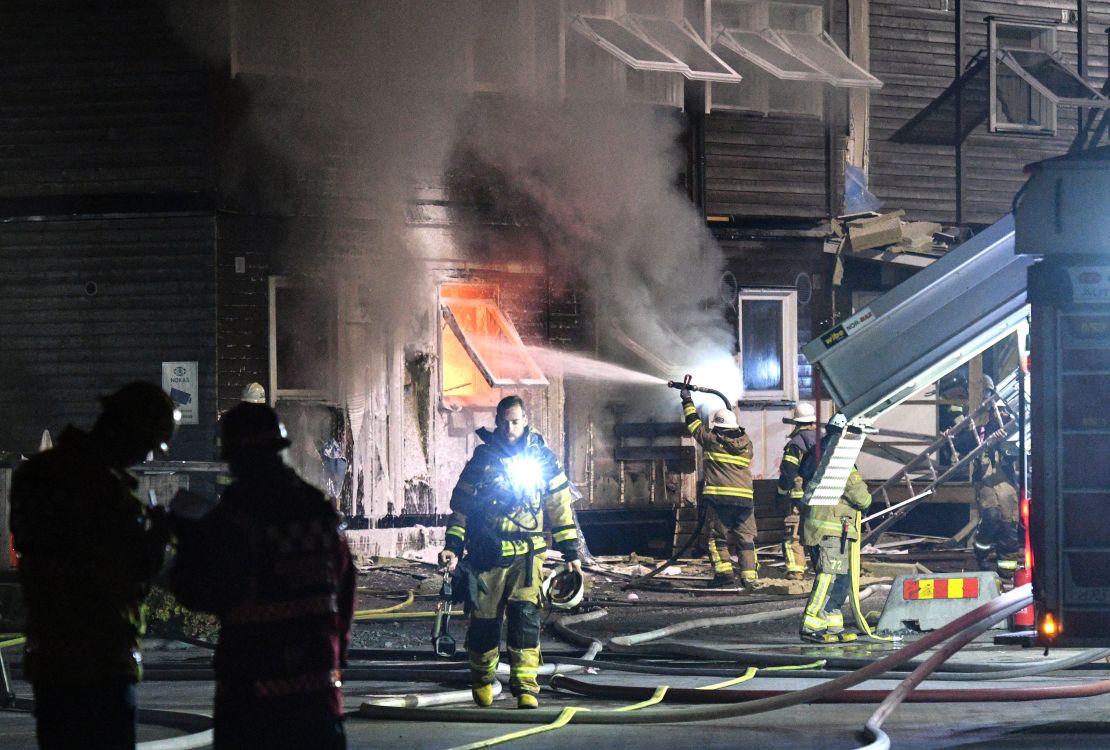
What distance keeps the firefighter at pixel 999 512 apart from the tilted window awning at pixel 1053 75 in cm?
668

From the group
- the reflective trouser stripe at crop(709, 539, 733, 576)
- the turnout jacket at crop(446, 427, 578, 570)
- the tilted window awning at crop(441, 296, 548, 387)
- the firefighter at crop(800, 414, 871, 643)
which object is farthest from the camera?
the tilted window awning at crop(441, 296, 548, 387)

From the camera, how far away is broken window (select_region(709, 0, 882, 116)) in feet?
61.9

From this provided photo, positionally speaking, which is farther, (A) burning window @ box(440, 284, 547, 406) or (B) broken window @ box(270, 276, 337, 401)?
(A) burning window @ box(440, 284, 547, 406)

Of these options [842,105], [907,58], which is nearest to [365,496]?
[842,105]

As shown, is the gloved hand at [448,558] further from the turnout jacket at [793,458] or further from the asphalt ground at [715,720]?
the turnout jacket at [793,458]

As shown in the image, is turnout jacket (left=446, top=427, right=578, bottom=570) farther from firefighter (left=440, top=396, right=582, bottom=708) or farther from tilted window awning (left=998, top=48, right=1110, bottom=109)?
tilted window awning (left=998, top=48, right=1110, bottom=109)

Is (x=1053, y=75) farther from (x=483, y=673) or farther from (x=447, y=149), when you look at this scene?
(x=483, y=673)

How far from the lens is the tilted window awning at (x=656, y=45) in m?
17.5

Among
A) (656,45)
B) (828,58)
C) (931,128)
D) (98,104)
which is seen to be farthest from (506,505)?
(931,128)

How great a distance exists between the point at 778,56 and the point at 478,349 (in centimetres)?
519

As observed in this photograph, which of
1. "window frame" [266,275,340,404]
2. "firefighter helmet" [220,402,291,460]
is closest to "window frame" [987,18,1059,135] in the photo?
"window frame" [266,275,340,404]

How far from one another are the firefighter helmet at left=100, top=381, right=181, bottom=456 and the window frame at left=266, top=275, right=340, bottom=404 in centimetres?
1249

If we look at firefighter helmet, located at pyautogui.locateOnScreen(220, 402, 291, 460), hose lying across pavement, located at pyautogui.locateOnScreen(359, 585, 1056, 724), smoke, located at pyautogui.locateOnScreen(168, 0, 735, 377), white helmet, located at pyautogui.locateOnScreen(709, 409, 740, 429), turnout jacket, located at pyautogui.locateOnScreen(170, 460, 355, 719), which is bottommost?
hose lying across pavement, located at pyautogui.locateOnScreen(359, 585, 1056, 724)

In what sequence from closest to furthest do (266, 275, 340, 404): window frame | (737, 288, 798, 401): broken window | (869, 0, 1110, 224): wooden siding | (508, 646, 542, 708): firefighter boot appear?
1. (508, 646, 542, 708): firefighter boot
2. (266, 275, 340, 404): window frame
3. (737, 288, 798, 401): broken window
4. (869, 0, 1110, 224): wooden siding
